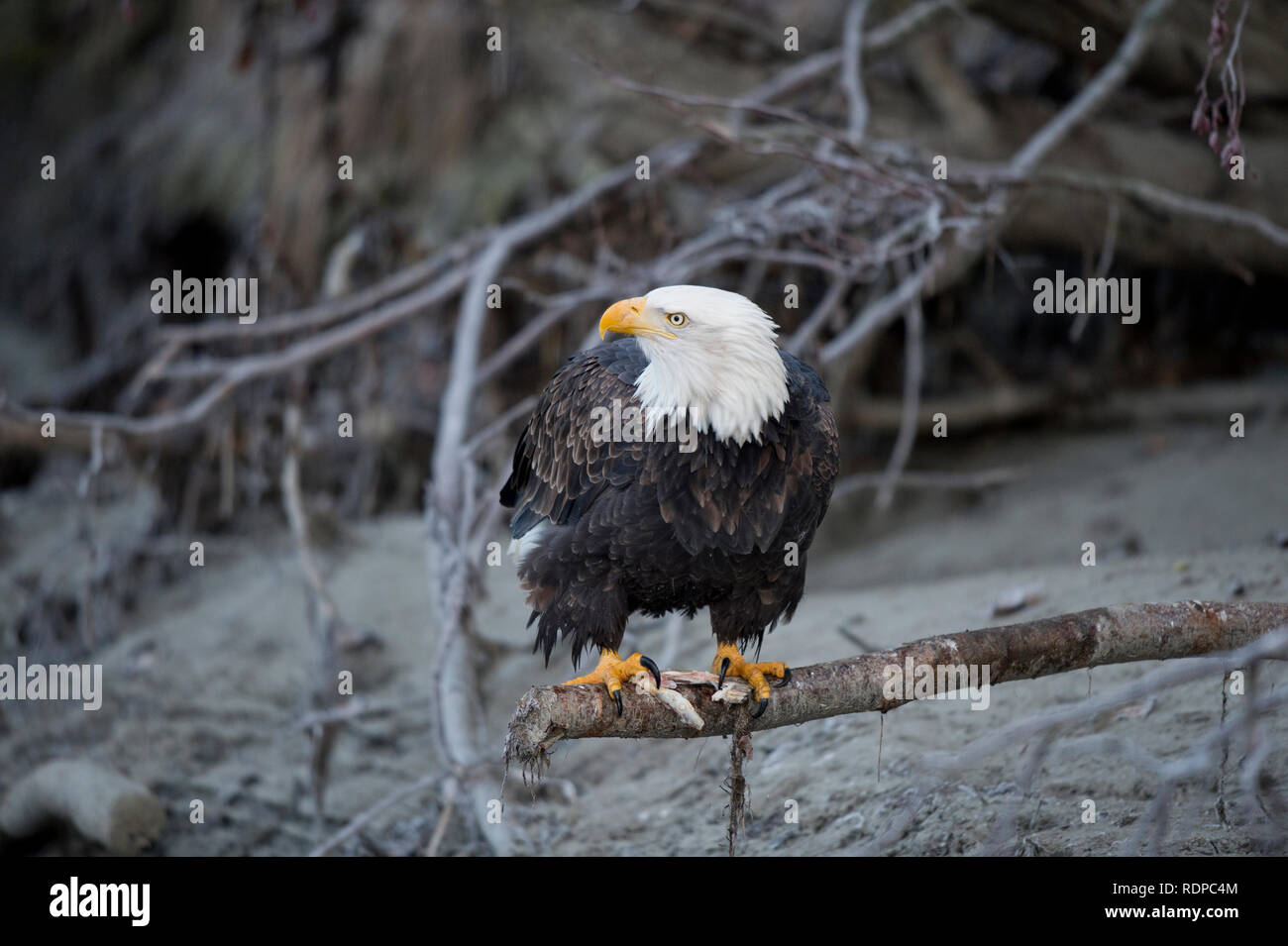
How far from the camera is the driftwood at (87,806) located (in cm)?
414

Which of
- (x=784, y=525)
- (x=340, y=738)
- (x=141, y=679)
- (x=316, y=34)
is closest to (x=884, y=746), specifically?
(x=784, y=525)

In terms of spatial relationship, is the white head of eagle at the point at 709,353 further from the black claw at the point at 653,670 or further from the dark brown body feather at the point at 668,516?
the black claw at the point at 653,670

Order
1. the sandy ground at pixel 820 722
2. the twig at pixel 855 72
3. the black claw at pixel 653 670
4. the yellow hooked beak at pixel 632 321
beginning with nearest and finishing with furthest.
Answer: the yellow hooked beak at pixel 632 321
the black claw at pixel 653 670
the sandy ground at pixel 820 722
the twig at pixel 855 72

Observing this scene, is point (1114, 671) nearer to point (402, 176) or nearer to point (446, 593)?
point (446, 593)

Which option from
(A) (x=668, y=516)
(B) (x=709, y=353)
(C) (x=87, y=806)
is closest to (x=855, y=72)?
(B) (x=709, y=353)

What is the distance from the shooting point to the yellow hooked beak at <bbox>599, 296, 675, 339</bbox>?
→ 8.58ft

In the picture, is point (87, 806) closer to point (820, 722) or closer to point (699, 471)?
point (820, 722)

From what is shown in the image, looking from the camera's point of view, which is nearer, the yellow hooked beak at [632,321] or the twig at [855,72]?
the yellow hooked beak at [632,321]

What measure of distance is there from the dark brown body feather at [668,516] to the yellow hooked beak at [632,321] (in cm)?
27

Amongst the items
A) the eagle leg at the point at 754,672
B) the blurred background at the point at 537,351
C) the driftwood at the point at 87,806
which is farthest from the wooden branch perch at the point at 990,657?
the driftwood at the point at 87,806

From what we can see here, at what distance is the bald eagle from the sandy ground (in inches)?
21.6

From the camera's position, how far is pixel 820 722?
12.9 ft

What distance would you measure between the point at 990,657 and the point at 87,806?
10.3 ft

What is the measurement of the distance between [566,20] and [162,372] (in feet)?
9.08
